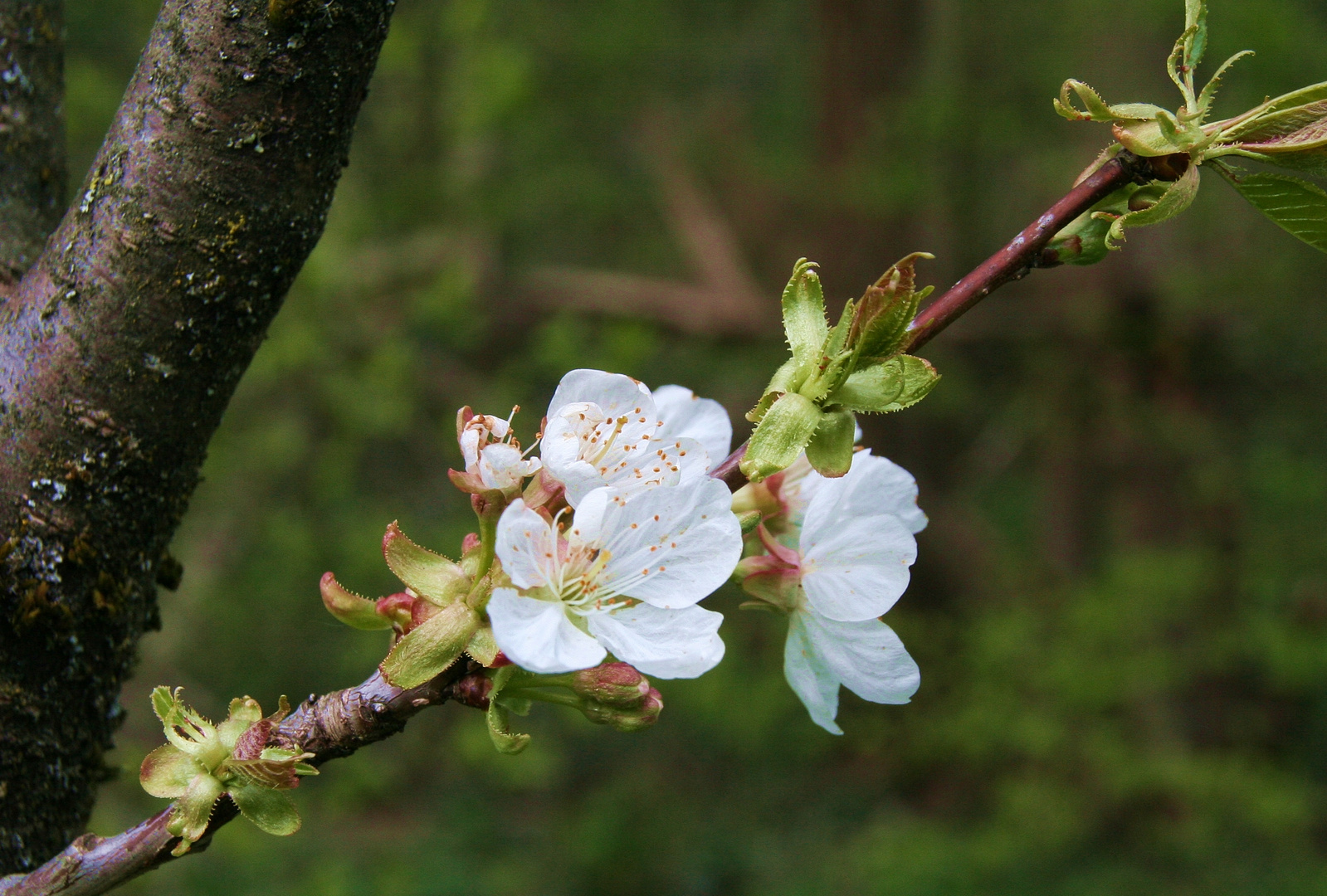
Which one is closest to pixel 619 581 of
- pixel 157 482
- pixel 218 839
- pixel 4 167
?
pixel 157 482

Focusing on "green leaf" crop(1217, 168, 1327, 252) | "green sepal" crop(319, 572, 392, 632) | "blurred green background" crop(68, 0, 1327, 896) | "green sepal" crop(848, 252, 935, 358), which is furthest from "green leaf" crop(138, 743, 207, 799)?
"blurred green background" crop(68, 0, 1327, 896)

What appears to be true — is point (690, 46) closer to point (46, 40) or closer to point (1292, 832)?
point (1292, 832)

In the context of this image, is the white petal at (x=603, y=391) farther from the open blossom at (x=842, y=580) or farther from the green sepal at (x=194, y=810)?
the green sepal at (x=194, y=810)

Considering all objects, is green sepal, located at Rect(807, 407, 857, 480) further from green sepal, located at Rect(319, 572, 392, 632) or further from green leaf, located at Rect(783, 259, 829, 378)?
green sepal, located at Rect(319, 572, 392, 632)

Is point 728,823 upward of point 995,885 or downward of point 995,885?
downward

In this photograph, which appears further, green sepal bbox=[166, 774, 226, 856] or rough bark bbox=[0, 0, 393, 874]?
rough bark bbox=[0, 0, 393, 874]

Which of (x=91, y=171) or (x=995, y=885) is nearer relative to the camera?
(x=91, y=171)

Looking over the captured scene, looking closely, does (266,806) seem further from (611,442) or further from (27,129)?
(27,129)

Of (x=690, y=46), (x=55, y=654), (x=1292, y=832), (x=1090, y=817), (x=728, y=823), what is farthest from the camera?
(x=690, y=46)
